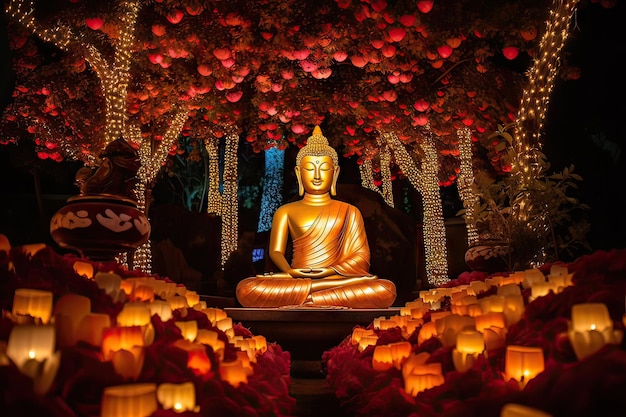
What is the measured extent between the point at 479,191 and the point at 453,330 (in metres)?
2.74

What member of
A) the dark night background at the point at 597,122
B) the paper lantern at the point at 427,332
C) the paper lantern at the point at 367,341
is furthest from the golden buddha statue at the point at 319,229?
the paper lantern at the point at 427,332

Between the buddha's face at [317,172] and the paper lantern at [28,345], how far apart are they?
602 centimetres

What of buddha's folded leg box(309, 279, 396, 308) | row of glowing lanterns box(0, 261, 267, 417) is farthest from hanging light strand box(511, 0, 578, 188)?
row of glowing lanterns box(0, 261, 267, 417)

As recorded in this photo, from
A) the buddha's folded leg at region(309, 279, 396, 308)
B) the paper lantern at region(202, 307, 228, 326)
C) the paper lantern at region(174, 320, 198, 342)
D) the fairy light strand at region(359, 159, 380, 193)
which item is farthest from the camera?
the fairy light strand at region(359, 159, 380, 193)

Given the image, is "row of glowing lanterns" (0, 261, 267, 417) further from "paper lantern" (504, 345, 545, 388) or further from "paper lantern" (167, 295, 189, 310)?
"paper lantern" (504, 345, 545, 388)

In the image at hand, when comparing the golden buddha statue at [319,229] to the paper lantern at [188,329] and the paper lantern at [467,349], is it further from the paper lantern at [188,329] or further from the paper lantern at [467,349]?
the paper lantern at [467,349]

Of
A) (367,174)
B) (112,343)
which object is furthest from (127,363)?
(367,174)

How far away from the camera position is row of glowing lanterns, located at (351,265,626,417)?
49.2 inches

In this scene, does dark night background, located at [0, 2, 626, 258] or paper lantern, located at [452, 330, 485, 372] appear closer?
paper lantern, located at [452, 330, 485, 372]

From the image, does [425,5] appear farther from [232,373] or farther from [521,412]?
[521,412]

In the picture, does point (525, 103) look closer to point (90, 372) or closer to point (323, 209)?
point (323, 209)

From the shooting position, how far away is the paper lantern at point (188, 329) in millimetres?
1755

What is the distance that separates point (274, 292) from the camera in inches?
244

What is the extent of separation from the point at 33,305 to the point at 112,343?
199 millimetres
